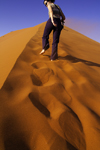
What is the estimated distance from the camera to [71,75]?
1.57 m

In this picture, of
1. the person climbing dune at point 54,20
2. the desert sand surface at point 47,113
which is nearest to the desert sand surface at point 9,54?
the desert sand surface at point 47,113

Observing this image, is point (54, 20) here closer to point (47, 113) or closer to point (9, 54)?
point (9, 54)

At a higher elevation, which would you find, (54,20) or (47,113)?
(54,20)

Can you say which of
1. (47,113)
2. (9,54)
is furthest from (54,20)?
(47,113)

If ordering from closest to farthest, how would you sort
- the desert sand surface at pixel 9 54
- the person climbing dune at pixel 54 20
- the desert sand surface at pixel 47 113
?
the desert sand surface at pixel 47 113 < the desert sand surface at pixel 9 54 < the person climbing dune at pixel 54 20

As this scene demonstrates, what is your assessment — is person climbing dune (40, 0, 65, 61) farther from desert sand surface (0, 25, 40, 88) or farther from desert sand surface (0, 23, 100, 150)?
desert sand surface (0, 23, 100, 150)

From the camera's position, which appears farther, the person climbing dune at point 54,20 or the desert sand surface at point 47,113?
the person climbing dune at point 54,20

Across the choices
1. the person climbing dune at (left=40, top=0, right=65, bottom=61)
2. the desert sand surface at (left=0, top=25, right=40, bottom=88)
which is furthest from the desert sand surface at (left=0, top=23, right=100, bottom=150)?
the person climbing dune at (left=40, top=0, right=65, bottom=61)

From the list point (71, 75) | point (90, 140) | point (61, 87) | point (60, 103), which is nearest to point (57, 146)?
point (90, 140)

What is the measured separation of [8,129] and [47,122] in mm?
273

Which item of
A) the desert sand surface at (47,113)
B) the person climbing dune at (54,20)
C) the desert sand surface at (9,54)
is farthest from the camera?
the person climbing dune at (54,20)

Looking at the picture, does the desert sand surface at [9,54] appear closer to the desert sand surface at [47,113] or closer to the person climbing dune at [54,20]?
the desert sand surface at [47,113]

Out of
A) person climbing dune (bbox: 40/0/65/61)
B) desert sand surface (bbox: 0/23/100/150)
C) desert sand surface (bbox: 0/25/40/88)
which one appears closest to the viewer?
desert sand surface (bbox: 0/23/100/150)

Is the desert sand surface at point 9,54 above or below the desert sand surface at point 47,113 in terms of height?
above
